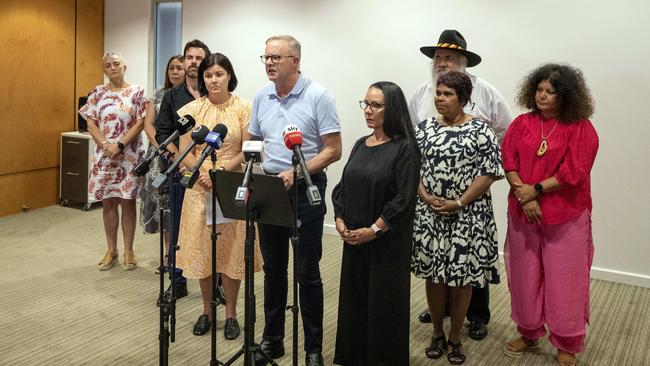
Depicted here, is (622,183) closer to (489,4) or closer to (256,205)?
(489,4)

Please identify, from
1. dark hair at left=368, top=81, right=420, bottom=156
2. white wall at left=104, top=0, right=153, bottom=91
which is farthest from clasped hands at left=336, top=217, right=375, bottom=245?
white wall at left=104, top=0, right=153, bottom=91

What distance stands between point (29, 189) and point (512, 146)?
17.3 feet

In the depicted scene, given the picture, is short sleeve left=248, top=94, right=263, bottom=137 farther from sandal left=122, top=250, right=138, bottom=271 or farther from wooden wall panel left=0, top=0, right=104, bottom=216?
wooden wall panel left=0, top=0, right=104, bottom=216

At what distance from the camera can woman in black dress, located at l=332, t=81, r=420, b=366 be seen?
289 centimetres

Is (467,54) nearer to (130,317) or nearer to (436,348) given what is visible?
(436,348)

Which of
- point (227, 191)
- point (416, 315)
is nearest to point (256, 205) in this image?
point (227, 191)

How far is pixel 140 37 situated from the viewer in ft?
23.6

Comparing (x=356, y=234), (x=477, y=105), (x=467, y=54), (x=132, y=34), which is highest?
(x=132, y=34)

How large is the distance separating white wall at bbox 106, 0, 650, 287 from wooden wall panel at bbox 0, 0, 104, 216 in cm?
225

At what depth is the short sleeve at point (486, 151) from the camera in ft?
10.5

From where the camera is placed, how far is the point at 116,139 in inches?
188

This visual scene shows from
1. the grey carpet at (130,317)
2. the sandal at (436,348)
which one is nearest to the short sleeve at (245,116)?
the grey carpet at (130,317)

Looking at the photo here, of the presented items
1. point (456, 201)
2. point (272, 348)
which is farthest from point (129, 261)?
point (456, 201)

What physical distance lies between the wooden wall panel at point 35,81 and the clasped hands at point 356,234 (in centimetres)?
475
